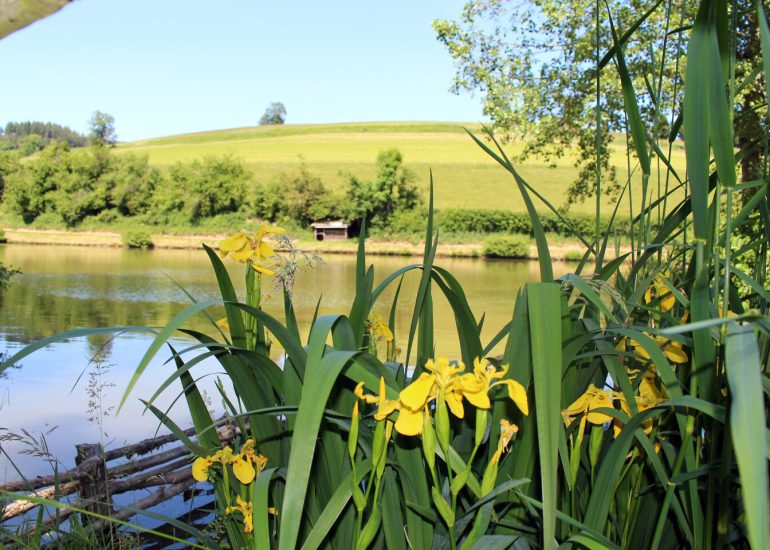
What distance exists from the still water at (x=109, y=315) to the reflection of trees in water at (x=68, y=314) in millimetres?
21

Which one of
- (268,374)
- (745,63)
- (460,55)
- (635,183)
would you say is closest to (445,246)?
(635,183)

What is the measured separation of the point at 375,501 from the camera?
0.84 m

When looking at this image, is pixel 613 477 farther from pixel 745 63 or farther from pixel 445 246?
pixel 445 246

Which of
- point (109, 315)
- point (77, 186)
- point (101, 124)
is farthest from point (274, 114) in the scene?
point (109, 315)

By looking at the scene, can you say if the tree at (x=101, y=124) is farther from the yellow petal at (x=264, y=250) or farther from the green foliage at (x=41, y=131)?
the yellow petal at (x=264, y=250)

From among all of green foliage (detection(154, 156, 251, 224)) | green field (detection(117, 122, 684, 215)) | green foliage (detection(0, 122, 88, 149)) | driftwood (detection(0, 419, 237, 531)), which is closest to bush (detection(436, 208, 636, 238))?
green field (detection(117, 122, 684, 215))

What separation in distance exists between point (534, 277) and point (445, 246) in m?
6.24

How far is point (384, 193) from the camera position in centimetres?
2819

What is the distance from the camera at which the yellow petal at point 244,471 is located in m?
1.03

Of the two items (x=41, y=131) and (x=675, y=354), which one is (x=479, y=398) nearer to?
(x=675, y=354)

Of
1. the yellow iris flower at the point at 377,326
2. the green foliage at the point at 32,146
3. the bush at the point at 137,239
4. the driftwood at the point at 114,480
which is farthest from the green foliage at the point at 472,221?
the green foliage at the point at 32,146

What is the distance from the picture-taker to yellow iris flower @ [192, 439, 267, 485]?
103cm

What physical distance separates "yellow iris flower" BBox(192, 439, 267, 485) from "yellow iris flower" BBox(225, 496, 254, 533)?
4 centimetres

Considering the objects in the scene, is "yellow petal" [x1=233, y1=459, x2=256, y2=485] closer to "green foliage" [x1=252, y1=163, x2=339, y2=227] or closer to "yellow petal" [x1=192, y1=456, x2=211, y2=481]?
"yellow petal" [x1=192, y1=456, x2=211, y2=481]
